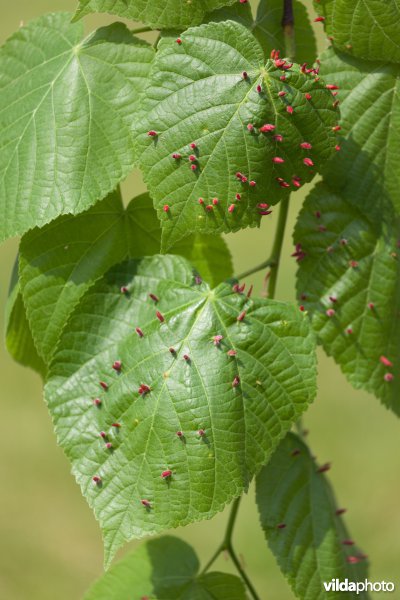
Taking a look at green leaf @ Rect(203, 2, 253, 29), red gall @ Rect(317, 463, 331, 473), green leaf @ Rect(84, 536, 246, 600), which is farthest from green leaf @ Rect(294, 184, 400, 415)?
green leaf @ Rect(84, 536, 246, 600)

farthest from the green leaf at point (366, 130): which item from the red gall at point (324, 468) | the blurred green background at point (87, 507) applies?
the blurred green background at point (87, 507)

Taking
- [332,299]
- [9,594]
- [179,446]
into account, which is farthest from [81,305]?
[9,594]

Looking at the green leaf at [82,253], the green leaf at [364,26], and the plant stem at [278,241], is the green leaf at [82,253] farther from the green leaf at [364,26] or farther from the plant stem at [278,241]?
the green leaf at [364,26]

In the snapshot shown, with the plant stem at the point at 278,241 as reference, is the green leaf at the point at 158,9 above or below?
above

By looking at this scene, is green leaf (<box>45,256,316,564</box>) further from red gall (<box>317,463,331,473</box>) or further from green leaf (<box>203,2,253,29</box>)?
green leaf (<box>203,2,253,29</box>)

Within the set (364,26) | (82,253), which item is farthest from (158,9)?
(82,253)

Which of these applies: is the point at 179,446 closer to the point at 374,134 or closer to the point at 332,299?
the point at 332,299

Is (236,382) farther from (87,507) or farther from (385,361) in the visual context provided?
(87,507)
